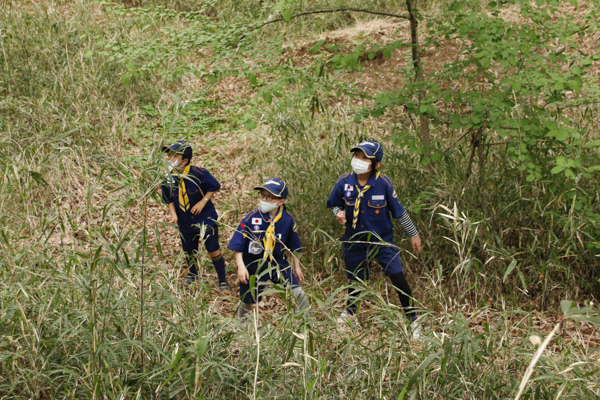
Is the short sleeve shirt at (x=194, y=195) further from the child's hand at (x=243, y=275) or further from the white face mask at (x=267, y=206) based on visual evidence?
A: the child's hand at (x=243, y=275)

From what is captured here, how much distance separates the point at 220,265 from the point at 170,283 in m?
1.62

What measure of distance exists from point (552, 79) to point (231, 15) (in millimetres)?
7701

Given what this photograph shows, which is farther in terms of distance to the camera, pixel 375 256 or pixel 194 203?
pixel 194 203

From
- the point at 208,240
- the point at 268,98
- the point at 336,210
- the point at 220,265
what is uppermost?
the point at 268,98

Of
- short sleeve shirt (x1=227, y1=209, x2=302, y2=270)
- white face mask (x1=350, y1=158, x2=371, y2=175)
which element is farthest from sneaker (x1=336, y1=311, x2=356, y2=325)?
white face mask (x1=350, y1=158, x2=371, y2=175)

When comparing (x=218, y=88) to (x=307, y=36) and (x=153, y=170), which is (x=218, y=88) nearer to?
(x=307, y=36)

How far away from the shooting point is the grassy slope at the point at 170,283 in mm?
2619

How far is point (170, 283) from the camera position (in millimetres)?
3180

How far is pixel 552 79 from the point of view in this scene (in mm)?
3604

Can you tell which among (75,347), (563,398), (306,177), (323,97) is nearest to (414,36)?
(306,177)

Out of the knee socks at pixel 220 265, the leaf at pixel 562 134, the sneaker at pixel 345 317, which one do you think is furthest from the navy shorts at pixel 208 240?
the leaf at pixel 562 134

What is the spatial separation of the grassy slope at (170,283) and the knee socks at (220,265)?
152 millimetres

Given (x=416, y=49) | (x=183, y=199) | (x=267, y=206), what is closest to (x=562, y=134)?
(x=416, y=49)

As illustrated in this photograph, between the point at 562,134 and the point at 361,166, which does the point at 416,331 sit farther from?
the point at 562,134
